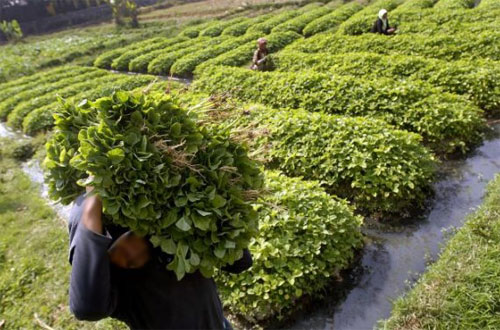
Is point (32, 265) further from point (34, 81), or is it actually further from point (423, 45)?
point (34, 81)

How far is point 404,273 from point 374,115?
11.9 ft

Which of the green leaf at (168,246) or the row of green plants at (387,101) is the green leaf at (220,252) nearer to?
the green leaf at (168,246)

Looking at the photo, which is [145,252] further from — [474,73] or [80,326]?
[474,73]

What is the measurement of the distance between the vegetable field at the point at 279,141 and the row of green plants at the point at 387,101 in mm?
32

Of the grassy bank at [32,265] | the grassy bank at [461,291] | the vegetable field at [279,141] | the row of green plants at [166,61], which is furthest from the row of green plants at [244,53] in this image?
the grassy bank at [461,291]

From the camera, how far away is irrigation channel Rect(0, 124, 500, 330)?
4.38 metres

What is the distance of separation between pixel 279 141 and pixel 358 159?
1.54 m

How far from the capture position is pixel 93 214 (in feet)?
6.35

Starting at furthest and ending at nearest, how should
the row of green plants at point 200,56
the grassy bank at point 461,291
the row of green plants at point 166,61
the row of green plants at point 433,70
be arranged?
the row of green plants at point 166,61, the row of green plants at point 200,56, the row of green plants at point 433,70, the grassy bank at point 461,291

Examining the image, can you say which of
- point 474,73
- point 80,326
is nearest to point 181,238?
point 80,326

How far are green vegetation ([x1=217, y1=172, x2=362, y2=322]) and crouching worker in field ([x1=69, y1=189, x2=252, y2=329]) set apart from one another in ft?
6.33

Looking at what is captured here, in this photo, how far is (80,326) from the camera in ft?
15.5

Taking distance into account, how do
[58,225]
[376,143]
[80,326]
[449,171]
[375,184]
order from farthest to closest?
[58,225], [449,171], [376,143], [375,184], [80,326]

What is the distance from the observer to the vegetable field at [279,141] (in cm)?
205
